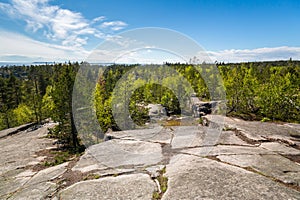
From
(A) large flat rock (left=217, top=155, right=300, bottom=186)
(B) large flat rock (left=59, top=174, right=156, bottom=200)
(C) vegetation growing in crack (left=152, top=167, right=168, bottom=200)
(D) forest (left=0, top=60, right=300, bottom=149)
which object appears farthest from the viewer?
(D) forest (left=0, top=60, right=300, bottom=149)

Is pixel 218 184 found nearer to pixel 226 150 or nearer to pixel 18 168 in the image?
pixel 226 150

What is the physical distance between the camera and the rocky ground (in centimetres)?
520

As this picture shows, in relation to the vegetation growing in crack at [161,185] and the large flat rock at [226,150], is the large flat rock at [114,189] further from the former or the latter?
the large flat rock at [226,150]

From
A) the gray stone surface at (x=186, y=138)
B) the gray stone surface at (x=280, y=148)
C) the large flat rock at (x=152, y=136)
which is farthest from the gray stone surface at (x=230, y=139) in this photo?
the large flat rock at (x=152, y=136)

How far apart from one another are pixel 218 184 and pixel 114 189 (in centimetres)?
275

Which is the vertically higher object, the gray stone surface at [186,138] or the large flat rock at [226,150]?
the large flat rock at [226,150]

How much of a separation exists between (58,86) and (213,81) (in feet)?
89.9

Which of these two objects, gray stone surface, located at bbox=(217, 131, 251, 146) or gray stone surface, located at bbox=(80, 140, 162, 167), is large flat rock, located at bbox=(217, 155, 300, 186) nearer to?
gray stone surface, located at bbox=(217, 131, 251, 146)

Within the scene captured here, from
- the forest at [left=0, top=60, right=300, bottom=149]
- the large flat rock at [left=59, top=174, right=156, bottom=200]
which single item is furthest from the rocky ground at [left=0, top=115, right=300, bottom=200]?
the forest at [left=0, top=60, right=300, bottom=149]

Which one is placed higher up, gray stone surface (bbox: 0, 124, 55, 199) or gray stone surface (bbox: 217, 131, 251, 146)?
gray stone surface (bbox: 217, 131, 251, 146)

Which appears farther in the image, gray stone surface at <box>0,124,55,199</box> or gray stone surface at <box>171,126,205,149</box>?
gray stone surface at <box>171,126,205,149</box>

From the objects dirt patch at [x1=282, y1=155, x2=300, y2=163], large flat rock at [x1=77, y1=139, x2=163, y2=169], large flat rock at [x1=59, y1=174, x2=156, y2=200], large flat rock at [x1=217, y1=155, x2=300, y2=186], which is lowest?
large flat rock at [x1=77, y1=139, x2=163, y2=169]

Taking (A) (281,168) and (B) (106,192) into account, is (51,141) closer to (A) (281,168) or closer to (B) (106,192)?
(B) (106,192)

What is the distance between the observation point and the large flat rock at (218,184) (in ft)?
15.8
